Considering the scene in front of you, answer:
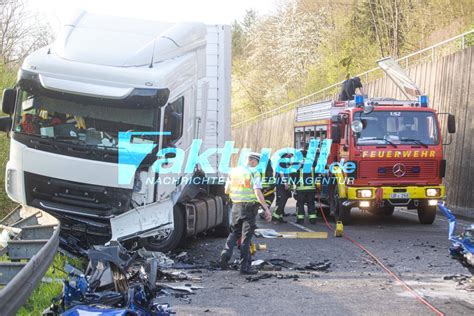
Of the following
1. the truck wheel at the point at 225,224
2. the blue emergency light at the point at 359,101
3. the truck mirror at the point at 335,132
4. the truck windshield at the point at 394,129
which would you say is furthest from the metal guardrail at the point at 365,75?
the truck wheel at the point at 225,224

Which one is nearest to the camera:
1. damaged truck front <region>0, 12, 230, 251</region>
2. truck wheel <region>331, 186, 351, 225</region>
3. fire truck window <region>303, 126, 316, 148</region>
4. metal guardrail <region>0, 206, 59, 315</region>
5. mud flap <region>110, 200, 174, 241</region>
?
metal guardrail <region>0, 206, 59, 315</region>

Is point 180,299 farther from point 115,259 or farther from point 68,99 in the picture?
point 68,99

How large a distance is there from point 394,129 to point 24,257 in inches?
348

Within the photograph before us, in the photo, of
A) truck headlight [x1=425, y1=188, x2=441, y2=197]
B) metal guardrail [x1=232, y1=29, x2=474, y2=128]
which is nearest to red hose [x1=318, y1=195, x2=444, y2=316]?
truck headlight [x1=425, y1=188, x2=441, y2=197]

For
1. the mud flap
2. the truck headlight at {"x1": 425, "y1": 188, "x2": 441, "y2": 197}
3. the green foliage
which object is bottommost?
the mud flap

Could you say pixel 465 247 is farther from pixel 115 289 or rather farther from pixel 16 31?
pixel 16 31

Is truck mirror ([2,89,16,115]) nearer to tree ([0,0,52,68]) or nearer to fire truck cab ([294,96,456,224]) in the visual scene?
fire truck cab ([294,96,456,224])

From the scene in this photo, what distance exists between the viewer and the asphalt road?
730cm

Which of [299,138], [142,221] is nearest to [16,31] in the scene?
[299,138]

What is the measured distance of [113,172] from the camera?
31.0 feet

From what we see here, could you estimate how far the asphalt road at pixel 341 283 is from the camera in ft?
23.9

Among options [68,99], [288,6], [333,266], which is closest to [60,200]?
[68,99]

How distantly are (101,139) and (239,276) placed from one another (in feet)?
8.85

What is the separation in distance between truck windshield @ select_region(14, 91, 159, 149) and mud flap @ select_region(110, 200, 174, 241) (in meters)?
0.97
